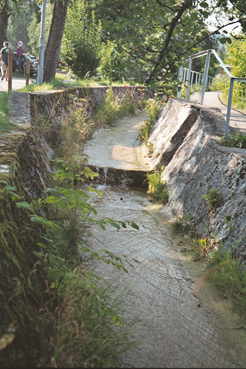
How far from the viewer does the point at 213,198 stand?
5207 mm

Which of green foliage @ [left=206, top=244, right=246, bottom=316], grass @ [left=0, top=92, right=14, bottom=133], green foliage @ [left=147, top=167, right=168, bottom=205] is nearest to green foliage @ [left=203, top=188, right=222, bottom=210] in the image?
green foliage @ [left=206, top=244, right=246, bottom=316]

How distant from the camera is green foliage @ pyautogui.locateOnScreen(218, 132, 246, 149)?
5.74 meters

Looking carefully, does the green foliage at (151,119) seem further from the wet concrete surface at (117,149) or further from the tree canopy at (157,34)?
the tree canopy at (157,34)

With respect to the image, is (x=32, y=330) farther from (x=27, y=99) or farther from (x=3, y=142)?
(x=27, y=99)

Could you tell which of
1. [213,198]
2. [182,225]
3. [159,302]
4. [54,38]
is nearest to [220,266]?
[159,302]

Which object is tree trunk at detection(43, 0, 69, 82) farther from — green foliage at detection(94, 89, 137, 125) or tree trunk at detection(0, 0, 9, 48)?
tree trunk at detection(0, 0, 9, 48)

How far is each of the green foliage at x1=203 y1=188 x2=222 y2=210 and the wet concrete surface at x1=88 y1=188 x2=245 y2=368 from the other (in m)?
0.73

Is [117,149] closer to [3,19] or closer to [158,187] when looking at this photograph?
[158,187]

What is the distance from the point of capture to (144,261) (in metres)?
5.02

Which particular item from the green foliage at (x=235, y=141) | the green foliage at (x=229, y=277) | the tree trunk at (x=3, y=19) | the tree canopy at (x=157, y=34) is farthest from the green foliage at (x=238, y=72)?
the tree trunk at (x=3, y=19)

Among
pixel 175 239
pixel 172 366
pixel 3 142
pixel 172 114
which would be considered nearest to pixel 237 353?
pixel 172 366

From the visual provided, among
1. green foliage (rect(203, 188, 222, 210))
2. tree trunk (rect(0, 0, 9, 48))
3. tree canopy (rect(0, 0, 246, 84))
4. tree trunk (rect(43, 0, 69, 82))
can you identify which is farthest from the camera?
tree trunk (rect(0, 0, 9, 48))

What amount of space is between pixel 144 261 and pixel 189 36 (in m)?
2.56

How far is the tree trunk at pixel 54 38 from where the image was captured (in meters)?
14.9
